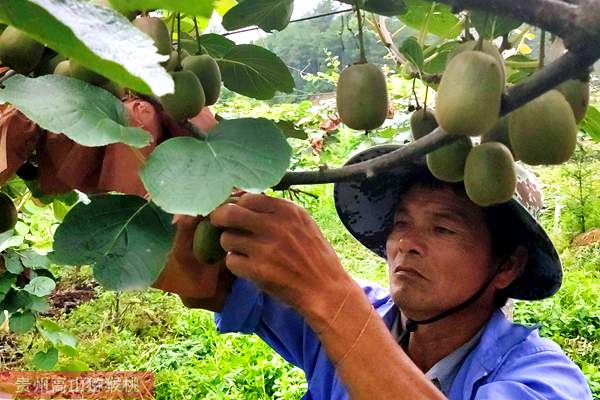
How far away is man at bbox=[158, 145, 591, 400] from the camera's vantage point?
815 mm

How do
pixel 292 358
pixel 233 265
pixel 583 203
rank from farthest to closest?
1. pixel 583 203
2. pixel 292 358
3. pixel 233 265

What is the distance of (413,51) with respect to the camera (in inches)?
26.1

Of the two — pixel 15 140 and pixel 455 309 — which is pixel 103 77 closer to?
pixel 15 140

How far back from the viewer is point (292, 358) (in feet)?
4.24

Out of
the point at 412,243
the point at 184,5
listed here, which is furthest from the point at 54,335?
the point at 184,5

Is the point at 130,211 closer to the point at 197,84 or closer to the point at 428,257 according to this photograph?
the point at 197,84

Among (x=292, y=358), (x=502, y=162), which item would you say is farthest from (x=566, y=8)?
(x=292, y=358)

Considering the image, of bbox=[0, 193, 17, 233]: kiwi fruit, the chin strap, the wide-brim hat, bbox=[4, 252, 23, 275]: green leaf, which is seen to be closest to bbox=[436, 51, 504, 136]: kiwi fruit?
bbox=[0, 193, 17, 233]: kiwi fruit

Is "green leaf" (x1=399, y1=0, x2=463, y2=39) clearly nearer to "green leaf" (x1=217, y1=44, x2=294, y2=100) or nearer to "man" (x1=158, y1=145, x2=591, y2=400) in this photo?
"green leaf" (x1=217, y1=44, x2=294, y2=100)

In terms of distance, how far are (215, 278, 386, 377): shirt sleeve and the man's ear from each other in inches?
12.9

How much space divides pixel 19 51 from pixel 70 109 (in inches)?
3.4

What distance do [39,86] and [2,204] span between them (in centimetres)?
26

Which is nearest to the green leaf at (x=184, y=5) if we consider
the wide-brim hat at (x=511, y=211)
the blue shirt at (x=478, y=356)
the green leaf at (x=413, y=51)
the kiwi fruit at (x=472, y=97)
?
the kiwi fruit at (x=472, y=97)

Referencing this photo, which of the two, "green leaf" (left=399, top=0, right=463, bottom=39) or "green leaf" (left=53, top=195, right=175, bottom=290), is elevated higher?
"green leaf" (left=399, top=0, right=463, bottom=39)
